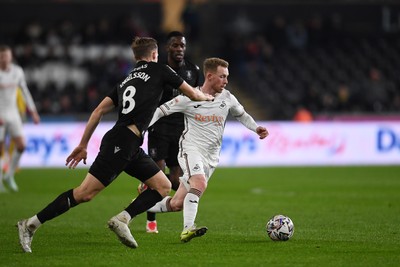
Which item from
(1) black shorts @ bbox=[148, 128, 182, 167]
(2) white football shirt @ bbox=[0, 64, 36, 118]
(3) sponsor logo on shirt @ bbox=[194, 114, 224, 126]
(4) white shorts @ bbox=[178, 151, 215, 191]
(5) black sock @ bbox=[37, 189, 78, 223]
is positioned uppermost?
(2) white football shirt @ bbox=[0, 64, 36, 118]

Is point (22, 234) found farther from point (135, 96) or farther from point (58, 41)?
point (58, 41)

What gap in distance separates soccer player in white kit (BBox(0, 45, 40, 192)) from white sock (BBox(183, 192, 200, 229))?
7289mm

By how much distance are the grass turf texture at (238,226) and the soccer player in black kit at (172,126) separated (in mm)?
794

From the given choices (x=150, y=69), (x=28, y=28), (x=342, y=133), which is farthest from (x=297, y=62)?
(x=150, y=69)

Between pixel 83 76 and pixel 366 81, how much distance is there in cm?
874

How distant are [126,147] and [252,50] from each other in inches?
819

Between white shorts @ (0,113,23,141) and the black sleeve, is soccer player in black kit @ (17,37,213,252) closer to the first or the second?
the black sleeve

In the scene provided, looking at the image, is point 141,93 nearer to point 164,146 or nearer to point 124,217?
point 124,217

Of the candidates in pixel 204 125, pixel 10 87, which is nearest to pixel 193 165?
pixel 204 125

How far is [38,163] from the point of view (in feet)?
74.9

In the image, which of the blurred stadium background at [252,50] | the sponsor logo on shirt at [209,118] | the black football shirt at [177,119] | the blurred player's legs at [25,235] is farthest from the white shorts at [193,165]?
the blurred stadium background at [252,50]

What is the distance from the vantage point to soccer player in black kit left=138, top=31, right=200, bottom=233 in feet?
37.1

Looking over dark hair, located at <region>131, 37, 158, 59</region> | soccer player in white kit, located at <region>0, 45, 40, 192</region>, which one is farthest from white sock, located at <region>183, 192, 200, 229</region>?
soccer player in white kit, located at <region>0, 45, 40, 192</region>

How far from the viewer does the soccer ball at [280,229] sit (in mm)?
9734
